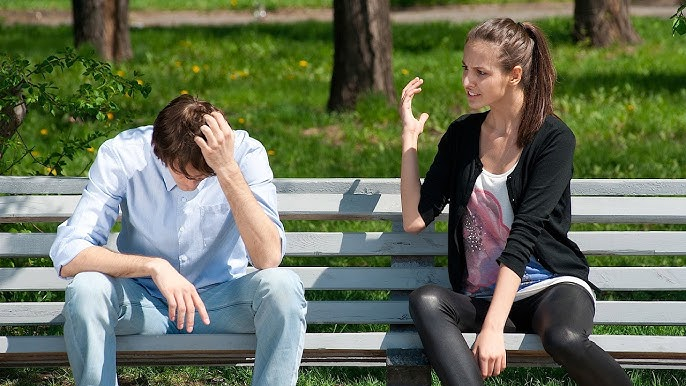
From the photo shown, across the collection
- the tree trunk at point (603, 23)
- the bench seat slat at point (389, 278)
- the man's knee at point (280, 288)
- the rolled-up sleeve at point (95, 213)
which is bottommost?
the tree trunk at point (603, 23)

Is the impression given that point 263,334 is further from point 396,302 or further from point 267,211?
point 396,302

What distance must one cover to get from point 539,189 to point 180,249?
3.80ft

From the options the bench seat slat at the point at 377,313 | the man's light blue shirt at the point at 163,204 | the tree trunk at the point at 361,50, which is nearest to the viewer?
the man's light blue shirt at the point at 163,204

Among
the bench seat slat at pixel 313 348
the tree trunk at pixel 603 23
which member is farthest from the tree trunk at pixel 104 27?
the bench seat slat at pixel 313 348

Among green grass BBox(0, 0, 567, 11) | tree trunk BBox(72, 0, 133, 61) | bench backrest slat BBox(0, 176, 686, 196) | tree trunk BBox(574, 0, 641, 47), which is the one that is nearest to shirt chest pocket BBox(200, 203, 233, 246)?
bench backrest slat BBox(0, 176, 686, 196)

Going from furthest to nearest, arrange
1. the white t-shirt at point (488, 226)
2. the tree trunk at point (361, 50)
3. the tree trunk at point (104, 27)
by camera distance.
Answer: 1. the tree trunk at point (104, 27)
2. the tree trunk at point (361, 50)
3. the white t-shirt at point (488, 226)

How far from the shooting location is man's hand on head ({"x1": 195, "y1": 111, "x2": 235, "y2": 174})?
343cm

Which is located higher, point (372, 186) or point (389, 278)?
point (372, 186)

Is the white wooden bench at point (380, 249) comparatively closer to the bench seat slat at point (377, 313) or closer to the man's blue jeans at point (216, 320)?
the bench seat slat at point (377, 313)

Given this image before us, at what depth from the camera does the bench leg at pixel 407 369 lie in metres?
3.71

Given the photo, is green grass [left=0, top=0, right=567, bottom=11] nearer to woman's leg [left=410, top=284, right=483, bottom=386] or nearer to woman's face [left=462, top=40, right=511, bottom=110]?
woman's face [left=462, top=40, right=511, bottom=110]

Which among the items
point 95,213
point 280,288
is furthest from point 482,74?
point 95,213

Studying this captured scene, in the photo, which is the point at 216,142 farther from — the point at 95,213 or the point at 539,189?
A: the point at 539,189

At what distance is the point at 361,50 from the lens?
8.46 metres
